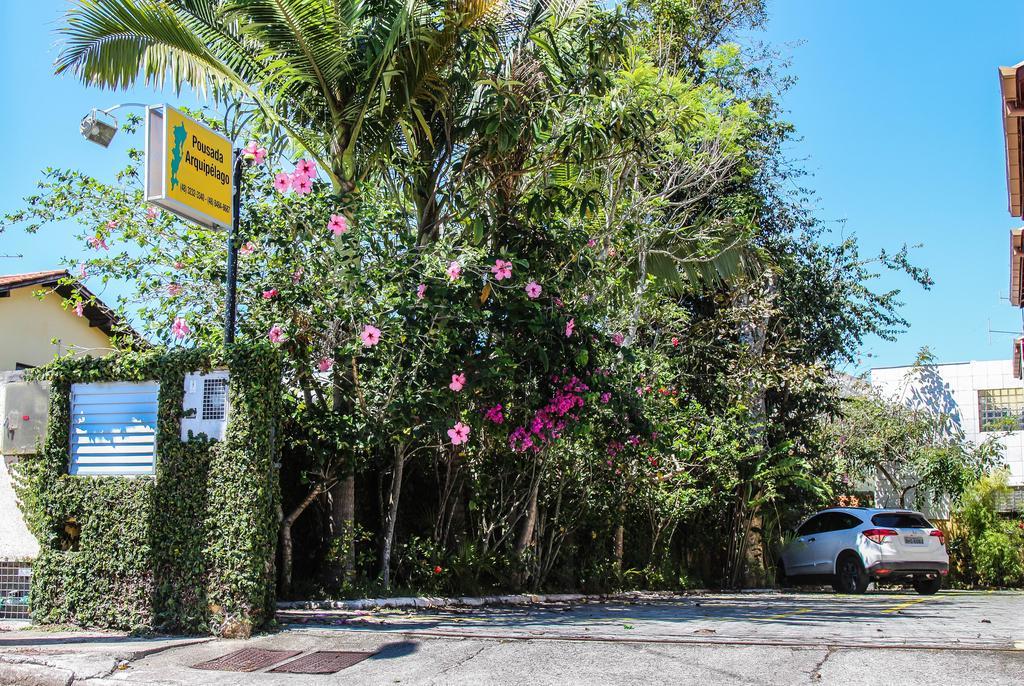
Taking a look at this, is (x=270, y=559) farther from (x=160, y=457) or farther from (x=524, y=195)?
(x=524, y=195)

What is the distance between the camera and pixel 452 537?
12484mm

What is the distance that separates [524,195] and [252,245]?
11.9 feet

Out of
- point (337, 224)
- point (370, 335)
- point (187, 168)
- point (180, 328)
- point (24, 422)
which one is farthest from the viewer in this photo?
point (180, 328)

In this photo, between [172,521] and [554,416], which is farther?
[554,416]

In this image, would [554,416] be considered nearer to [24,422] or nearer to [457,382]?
[457,382]

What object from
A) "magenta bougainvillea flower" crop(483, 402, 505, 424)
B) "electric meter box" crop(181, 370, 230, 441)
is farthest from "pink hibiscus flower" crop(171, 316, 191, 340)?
"magenta bougainvillea flower" crop(483, 402, 505, 424)

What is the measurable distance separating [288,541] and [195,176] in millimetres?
4155

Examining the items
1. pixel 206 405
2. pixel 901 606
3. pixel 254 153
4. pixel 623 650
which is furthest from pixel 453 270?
pixel 901 606

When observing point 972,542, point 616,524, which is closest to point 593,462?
point 616,524

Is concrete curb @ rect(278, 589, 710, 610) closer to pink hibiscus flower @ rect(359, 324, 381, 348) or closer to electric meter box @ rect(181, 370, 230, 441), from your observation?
electric meter box @ rect(181, 370, 230, 441)

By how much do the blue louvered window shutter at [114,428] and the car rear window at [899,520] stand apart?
44.8 ft

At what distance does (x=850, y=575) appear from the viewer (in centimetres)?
1747

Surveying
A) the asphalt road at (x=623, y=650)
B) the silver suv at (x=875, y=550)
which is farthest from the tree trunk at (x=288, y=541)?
the silver suv at (x=875, y=550)

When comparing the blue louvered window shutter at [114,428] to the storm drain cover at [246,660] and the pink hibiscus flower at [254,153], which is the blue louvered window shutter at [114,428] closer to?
the storm drain cover at [246,660]
